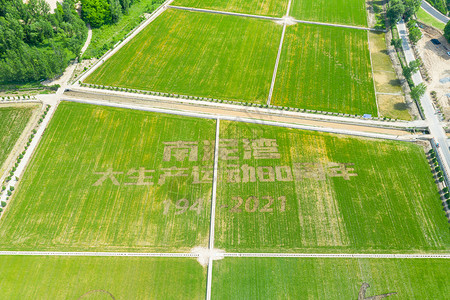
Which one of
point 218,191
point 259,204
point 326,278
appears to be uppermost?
point 218,191

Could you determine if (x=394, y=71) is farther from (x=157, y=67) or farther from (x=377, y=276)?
(x=157, y=67)

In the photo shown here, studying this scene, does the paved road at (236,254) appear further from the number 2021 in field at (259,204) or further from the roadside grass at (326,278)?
the number 2021 in field at (259,204)

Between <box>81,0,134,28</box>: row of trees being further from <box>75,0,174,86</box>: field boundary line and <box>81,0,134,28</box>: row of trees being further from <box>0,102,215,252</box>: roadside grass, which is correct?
<box>0,102,215,252</box>: roadside grass

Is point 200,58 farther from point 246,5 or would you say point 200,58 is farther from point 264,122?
point 246,5

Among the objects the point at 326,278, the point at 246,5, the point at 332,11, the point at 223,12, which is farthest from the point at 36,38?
the point at 332,11

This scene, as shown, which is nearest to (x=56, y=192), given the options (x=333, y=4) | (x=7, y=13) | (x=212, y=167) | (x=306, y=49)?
(x=212, y=167)
